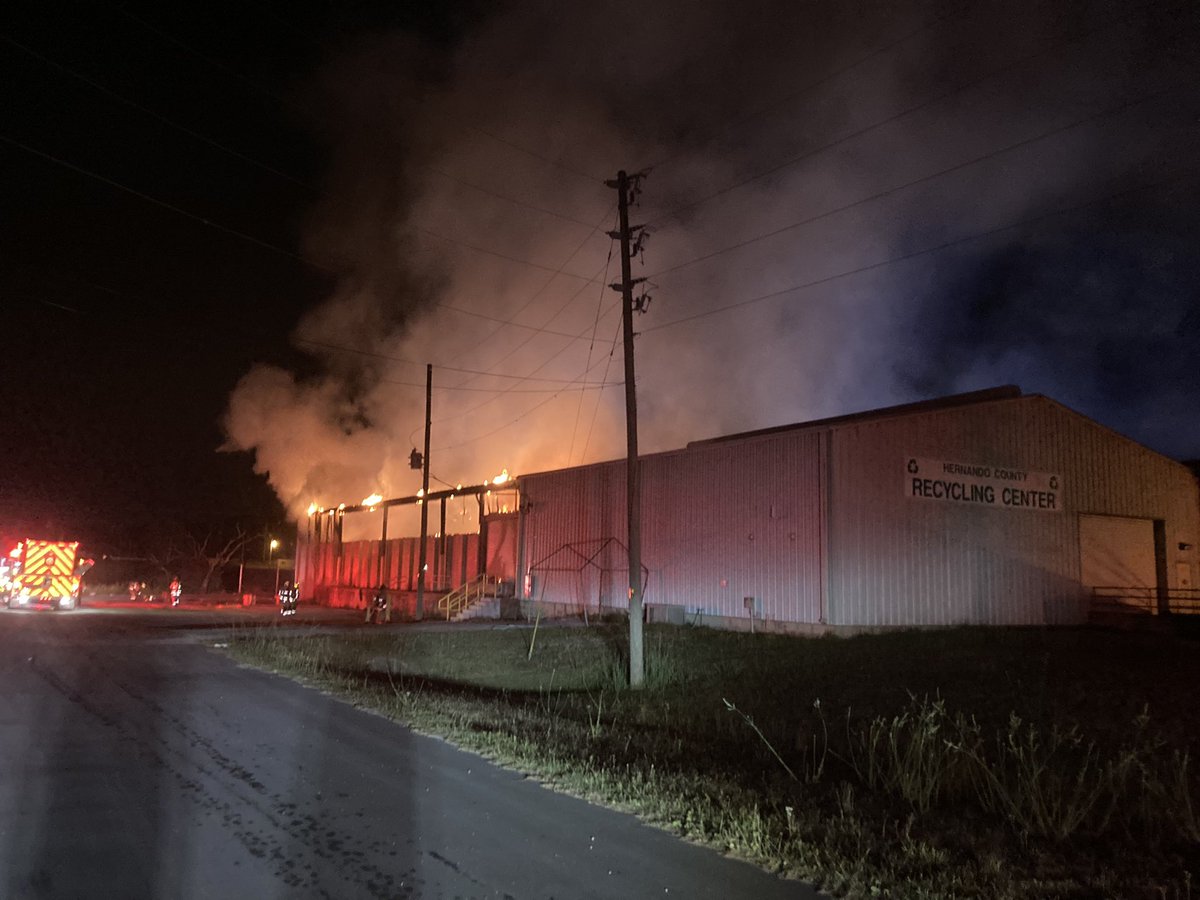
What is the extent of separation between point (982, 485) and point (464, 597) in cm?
1987

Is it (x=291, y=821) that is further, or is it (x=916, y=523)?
(x=916, y=523)

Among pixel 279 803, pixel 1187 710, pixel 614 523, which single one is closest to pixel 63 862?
pixel 279 803

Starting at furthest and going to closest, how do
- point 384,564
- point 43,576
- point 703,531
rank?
point 384,564, point 43,576, point 703,531

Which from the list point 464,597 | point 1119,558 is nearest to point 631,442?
point 1119,558

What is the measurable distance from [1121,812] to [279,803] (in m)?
6.52

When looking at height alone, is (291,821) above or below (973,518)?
below

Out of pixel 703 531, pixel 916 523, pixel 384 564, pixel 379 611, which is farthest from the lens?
pixel 384 564

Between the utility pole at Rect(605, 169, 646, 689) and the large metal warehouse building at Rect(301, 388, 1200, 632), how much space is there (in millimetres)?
6709

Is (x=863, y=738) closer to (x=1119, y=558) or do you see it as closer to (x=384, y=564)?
(x=1119, y=558)

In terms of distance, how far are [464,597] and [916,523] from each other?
18.9 meters

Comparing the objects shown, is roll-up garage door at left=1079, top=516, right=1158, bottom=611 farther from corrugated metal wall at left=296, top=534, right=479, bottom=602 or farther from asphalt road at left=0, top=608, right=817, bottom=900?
corrugated metal wall at left=296, top=534, right=479, bottom=602

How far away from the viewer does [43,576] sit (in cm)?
3422

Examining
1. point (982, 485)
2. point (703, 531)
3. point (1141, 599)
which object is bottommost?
point (1141, 599)

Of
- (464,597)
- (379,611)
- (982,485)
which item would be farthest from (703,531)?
(379,611)
